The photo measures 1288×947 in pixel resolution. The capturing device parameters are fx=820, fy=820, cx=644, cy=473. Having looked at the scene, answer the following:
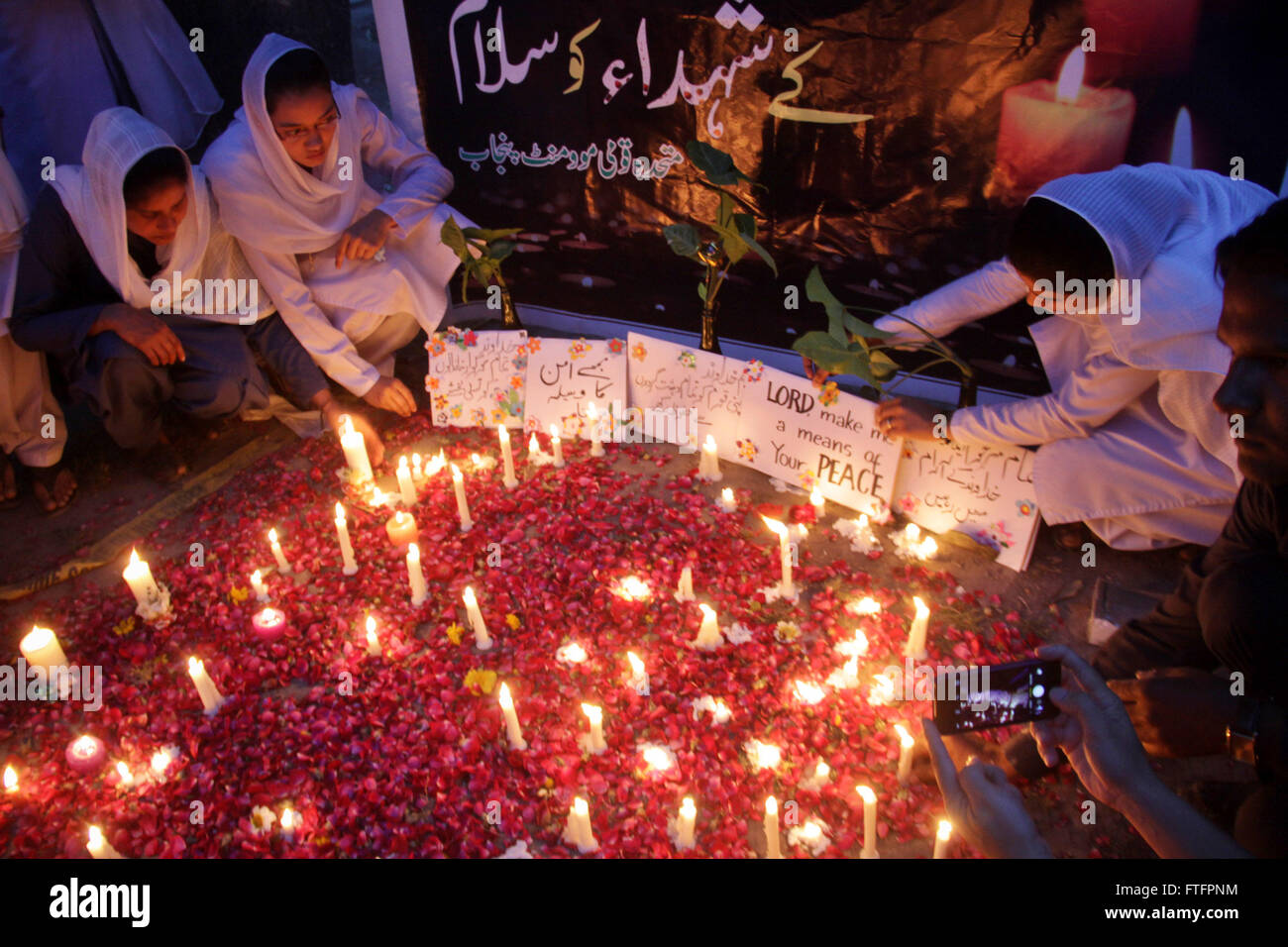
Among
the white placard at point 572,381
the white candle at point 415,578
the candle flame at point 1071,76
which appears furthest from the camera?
the white placard at point 572,381

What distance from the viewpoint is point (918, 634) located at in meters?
2.96

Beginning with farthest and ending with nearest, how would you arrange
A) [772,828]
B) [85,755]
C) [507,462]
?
[507,462], [85,755], [772,828]

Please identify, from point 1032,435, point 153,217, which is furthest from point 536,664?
point 153,217

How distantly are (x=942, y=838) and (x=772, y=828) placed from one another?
0.46 meters

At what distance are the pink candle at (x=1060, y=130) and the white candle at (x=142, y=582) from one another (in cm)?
406

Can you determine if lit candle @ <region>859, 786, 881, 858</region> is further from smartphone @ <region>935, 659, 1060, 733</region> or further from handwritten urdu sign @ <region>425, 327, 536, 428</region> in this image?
handwritten urdu sign @ <region>425, 327, 536, 428</region>

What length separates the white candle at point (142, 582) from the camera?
11.3 feet

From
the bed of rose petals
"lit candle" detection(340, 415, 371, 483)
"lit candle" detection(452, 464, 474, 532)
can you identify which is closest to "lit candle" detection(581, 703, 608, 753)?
the bed of rose petals

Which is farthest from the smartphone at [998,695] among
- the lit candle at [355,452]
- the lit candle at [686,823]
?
the lit candle at [355,452]

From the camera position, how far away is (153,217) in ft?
12.3

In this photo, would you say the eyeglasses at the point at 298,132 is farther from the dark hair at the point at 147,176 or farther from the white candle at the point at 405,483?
the white candle at the point at 405,483

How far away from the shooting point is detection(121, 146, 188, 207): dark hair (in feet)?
12.0

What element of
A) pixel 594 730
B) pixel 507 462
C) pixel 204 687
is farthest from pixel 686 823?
pixel 507 462

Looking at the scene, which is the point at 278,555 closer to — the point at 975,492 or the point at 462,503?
the point at 462,503
